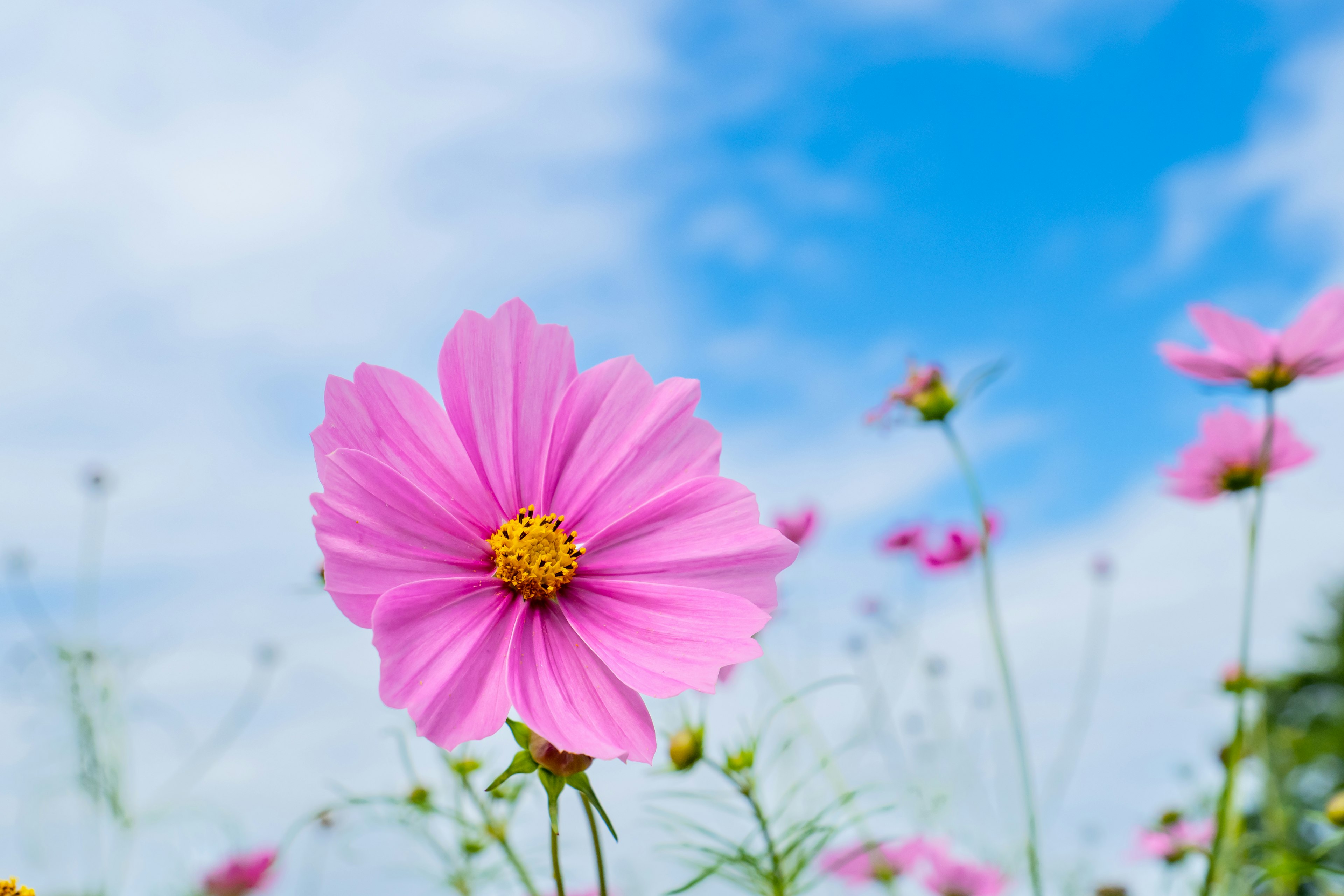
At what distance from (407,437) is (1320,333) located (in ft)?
3.72

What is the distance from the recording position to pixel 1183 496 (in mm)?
1709

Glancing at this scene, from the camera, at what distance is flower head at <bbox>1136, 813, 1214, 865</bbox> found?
203 cm

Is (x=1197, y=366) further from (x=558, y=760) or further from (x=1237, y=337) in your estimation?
(x=558, y=760)

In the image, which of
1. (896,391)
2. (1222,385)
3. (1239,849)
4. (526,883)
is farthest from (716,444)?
(1239,849)

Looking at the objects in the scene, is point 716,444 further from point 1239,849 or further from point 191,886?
point 191,886

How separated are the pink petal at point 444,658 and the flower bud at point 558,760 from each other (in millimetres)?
38

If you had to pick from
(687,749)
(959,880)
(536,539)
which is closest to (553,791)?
(536,539)

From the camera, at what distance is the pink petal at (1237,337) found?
1280 mm

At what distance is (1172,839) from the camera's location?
1.89 meters

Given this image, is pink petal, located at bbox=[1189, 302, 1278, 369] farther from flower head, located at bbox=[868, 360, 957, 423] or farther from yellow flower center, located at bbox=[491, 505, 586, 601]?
yellow flower center, located at bbox=[491, 505, 586, 601]

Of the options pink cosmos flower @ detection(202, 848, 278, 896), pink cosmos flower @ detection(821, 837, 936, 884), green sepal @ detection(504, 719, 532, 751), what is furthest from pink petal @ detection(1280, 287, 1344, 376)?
pink cosmos flower @ detection(202, 848, 278, 896)

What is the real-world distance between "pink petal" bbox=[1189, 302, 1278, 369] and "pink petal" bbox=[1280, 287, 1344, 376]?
0.02m

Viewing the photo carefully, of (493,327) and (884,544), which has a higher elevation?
(884,544)

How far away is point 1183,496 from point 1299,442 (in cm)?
19
